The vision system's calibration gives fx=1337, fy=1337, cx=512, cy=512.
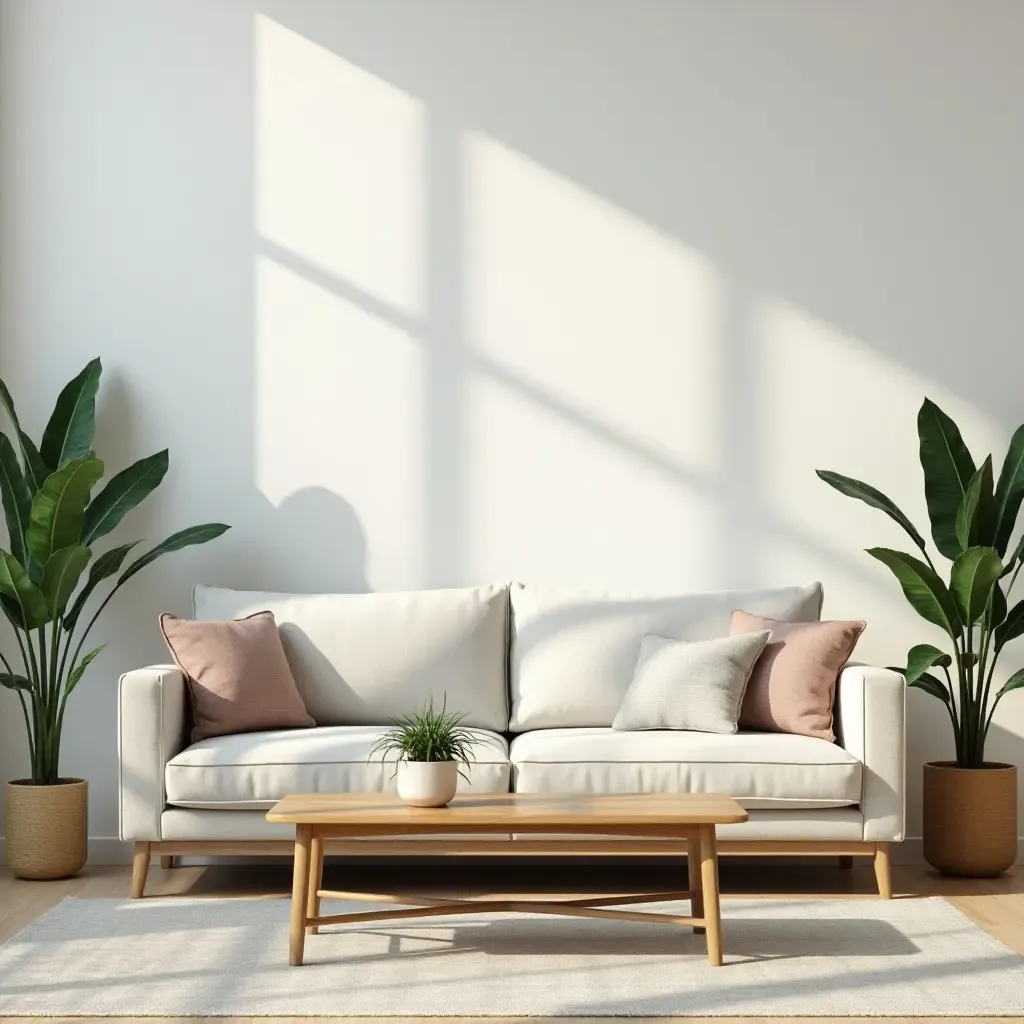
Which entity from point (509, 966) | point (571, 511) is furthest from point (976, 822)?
point (509, 966)

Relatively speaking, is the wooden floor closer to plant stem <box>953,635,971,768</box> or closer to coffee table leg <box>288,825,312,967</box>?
plant stem <box>953,635,971,768</box>

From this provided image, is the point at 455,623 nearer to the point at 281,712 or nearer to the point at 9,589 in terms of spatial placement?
the point at 281,712

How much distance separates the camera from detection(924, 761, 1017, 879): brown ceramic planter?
4.10 m

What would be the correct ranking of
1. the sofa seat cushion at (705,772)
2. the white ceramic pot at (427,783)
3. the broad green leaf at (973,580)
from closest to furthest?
the white ceramic pot at (427,783) → the sofa seat cushion at (705,772) → the broad green leaf at (973,580)

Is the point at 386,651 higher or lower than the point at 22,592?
lower

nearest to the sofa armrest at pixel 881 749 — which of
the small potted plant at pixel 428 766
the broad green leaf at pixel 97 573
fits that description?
the small potted plant at pixel 428 766

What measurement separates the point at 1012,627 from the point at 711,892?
1.79 metres

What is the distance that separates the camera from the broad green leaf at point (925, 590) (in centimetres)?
414

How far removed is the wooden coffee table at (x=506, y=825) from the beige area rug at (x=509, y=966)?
11cm

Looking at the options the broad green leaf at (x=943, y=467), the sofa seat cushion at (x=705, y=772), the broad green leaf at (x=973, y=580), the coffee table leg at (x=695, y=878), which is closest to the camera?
the coffee table leg at (x=695, y=878)

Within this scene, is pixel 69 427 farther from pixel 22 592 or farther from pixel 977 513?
pixel 977 513

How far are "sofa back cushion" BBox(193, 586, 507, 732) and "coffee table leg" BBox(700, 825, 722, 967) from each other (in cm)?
137

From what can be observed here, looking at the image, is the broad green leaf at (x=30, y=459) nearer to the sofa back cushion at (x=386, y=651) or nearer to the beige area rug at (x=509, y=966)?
the sofa back cushion at (x=386, y=651)

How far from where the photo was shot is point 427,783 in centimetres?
307
